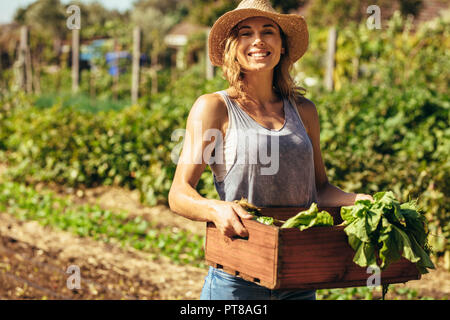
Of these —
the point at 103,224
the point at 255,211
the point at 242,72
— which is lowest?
the point at 103,224

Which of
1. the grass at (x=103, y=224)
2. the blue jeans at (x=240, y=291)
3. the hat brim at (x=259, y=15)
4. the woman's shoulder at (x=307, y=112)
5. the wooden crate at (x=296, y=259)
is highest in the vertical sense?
the hat brim at (x=259, y=15)

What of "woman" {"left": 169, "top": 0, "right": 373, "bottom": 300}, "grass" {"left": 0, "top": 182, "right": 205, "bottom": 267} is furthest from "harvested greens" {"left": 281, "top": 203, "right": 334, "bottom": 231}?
"grass" {"left": 0, "top": 182, "right": 205, "bottom": 267}

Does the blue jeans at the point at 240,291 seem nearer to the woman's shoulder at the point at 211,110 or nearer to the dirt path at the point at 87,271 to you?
the woman's shoulder at the point at 211,110

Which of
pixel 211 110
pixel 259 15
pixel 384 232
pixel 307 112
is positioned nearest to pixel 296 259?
pixel 384 232

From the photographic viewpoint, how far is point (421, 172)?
5.12 meters

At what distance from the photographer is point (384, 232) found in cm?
187

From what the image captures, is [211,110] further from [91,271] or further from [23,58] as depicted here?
[23,58]

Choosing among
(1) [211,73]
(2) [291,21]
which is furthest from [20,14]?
(2) [291,21]

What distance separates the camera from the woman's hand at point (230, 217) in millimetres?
1861

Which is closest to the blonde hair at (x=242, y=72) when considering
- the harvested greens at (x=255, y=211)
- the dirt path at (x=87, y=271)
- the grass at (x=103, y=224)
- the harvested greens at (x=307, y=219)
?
the harvested greens at (x=255, y=211)

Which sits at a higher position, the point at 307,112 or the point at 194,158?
the point at 307,112

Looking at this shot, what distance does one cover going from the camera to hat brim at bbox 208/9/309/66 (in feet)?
7.50

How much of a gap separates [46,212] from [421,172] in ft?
13.7

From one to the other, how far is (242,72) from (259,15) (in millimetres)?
233
